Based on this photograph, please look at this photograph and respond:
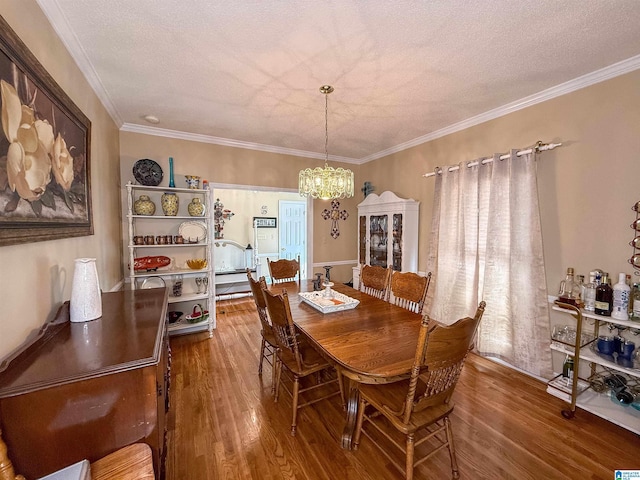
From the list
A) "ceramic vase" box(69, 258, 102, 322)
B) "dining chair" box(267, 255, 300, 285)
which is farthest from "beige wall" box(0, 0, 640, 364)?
"dining chair" box(267, 255, 300, 285)

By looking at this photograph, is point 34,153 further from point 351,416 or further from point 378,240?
point 378,240

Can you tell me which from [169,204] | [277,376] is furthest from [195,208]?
[277,376]

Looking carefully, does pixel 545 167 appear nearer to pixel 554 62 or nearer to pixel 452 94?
pixel 554 62

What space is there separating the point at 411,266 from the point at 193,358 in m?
2.90

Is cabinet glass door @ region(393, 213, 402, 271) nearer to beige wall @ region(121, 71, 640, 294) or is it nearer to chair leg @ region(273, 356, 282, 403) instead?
beige wall @ region(121, 71, 640, 294)

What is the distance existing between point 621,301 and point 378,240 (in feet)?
8.34

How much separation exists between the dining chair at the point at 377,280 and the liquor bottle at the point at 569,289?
4.58ft

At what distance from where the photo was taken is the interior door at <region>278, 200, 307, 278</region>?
615 centimetres

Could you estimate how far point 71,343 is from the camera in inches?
44.4

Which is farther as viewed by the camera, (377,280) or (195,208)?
(195,208)

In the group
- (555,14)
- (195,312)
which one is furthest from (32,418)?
(555,14)

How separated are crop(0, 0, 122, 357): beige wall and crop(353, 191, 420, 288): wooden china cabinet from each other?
10.1 feet

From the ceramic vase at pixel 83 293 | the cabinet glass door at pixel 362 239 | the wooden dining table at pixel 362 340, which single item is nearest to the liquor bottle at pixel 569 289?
the wooden dining table at pixel 362 340

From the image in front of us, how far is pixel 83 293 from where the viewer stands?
1365 millimetres
